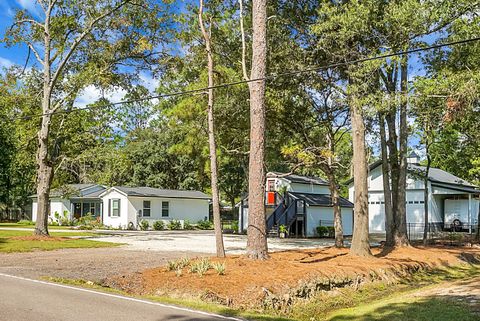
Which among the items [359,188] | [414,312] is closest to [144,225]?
[359,188]

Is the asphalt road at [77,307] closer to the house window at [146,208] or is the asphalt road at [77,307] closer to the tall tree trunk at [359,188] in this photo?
the tall tree trunk at [359,188]

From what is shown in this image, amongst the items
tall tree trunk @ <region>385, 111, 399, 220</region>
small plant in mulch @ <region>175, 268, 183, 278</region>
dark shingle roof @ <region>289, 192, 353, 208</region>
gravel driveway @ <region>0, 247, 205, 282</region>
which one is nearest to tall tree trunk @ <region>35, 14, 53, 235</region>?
gravel driveway @ <region>0, 247, 205, 282</region>

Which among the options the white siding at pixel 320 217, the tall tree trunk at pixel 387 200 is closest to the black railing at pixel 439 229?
the white siding at pixel 320 217

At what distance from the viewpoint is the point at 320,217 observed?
1398 inches

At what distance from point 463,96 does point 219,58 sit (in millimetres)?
9479

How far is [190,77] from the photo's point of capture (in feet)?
79.3

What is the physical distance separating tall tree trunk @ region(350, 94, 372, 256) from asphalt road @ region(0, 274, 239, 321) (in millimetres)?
9276

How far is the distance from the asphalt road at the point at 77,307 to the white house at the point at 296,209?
24.0 m

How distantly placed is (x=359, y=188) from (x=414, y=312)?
754 cm

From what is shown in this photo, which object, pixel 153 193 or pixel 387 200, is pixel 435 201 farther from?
pixel 153 193

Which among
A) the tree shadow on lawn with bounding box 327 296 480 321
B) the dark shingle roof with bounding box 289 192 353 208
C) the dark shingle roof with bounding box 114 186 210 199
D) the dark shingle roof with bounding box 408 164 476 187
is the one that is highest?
the dark shingle roof with bounding box 408 164 476 187

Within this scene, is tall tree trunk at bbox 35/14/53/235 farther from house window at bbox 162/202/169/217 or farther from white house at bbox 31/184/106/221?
white house at bbox 31/184/106/221

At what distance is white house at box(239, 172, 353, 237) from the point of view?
1337 inches

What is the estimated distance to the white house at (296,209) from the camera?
111 feet
